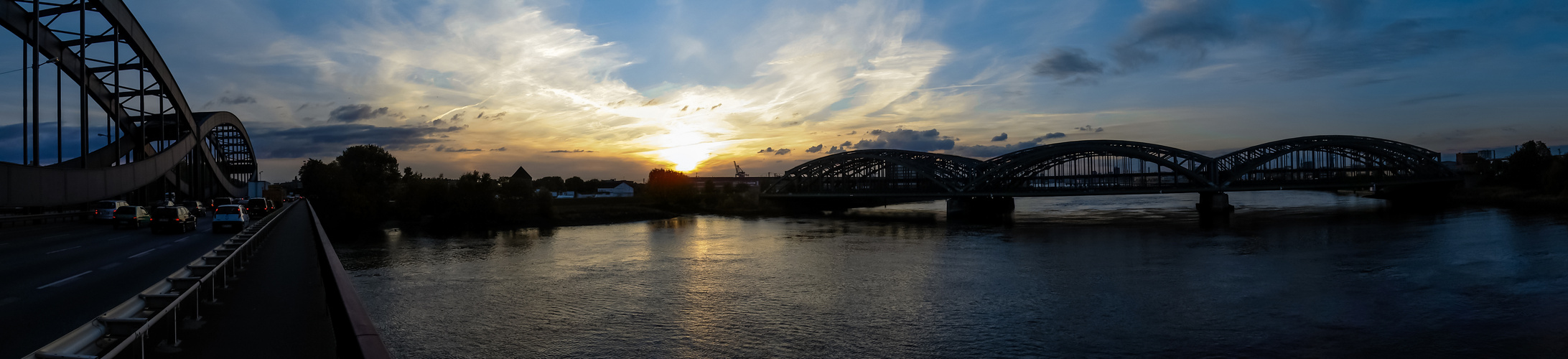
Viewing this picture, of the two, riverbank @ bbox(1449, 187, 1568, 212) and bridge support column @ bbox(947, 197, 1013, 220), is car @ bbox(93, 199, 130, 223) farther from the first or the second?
riverbank @ bbox(1449, 187, 1568, 212)

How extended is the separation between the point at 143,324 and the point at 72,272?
14.3 meters

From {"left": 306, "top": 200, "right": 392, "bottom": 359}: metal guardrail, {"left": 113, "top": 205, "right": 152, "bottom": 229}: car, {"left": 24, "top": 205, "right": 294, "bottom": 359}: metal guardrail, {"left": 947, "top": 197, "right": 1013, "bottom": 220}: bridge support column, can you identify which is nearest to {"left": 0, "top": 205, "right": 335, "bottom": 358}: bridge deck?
{"left": 24, "top": 205, "right": 294, "bottom": 359}: metal guardrail

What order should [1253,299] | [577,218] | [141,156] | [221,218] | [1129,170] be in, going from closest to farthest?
[1253,299], [221,218], [141,156], [577,218], [1129,170]

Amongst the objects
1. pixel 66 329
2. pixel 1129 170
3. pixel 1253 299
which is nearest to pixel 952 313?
pixel 1253 299

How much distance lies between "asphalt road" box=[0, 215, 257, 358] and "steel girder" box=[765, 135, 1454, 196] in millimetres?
68523

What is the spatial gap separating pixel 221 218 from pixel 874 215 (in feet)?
213

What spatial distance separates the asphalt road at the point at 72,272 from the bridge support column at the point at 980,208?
6299 centimetres

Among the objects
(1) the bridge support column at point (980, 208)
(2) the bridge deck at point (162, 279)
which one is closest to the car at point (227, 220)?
(2) the bridge deck at point (162, 279)

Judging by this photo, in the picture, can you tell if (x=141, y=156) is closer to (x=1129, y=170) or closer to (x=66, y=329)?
(x=66, y=329)

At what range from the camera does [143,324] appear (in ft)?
24.8

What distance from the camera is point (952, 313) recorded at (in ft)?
63.9

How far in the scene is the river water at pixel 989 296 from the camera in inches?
625

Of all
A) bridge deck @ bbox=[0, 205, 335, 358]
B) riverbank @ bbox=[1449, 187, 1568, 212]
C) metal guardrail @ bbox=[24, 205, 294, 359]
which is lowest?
riverbank @ bbox=[1449, 187, 1568, 212]

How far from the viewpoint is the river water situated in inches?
625
